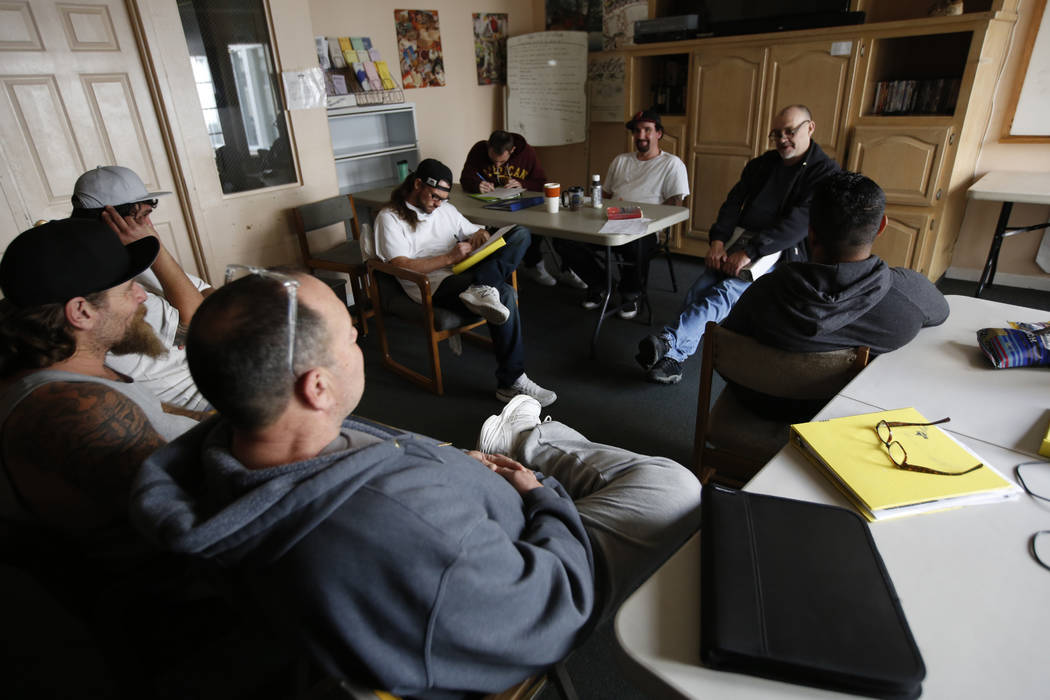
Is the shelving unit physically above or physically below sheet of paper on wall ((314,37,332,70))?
below

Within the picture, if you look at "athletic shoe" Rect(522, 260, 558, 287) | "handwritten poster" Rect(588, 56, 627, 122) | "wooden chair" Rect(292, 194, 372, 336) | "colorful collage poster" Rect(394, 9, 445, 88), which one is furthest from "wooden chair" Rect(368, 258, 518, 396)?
"handwritten poster" Rect(588, 56, 627, 122)

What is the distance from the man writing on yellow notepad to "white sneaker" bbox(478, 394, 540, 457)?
1147 millimetres

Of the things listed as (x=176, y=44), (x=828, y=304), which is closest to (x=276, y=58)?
(x=176, y=44)

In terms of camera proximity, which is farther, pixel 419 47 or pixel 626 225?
pixel 419 47

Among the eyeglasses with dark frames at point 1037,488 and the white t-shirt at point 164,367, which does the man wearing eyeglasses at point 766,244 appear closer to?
the eyeglasses with dark frames at point 1037,488

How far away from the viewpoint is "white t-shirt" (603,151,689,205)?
3.66 meters

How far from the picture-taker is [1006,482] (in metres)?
0.99

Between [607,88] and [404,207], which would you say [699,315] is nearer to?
[404,207]

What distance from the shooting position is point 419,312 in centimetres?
289

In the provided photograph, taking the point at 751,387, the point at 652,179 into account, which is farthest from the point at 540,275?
the point at 751,387

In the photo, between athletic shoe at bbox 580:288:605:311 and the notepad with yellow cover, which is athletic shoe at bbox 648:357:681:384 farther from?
the notepad with yellow cover

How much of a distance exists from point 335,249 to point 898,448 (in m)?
3.47

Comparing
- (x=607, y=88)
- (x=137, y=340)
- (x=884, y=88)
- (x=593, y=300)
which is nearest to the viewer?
(x=137, y=340)

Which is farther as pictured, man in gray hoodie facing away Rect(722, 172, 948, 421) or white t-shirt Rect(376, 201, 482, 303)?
white t-shirt Rect(376, 201, 482, 303)
